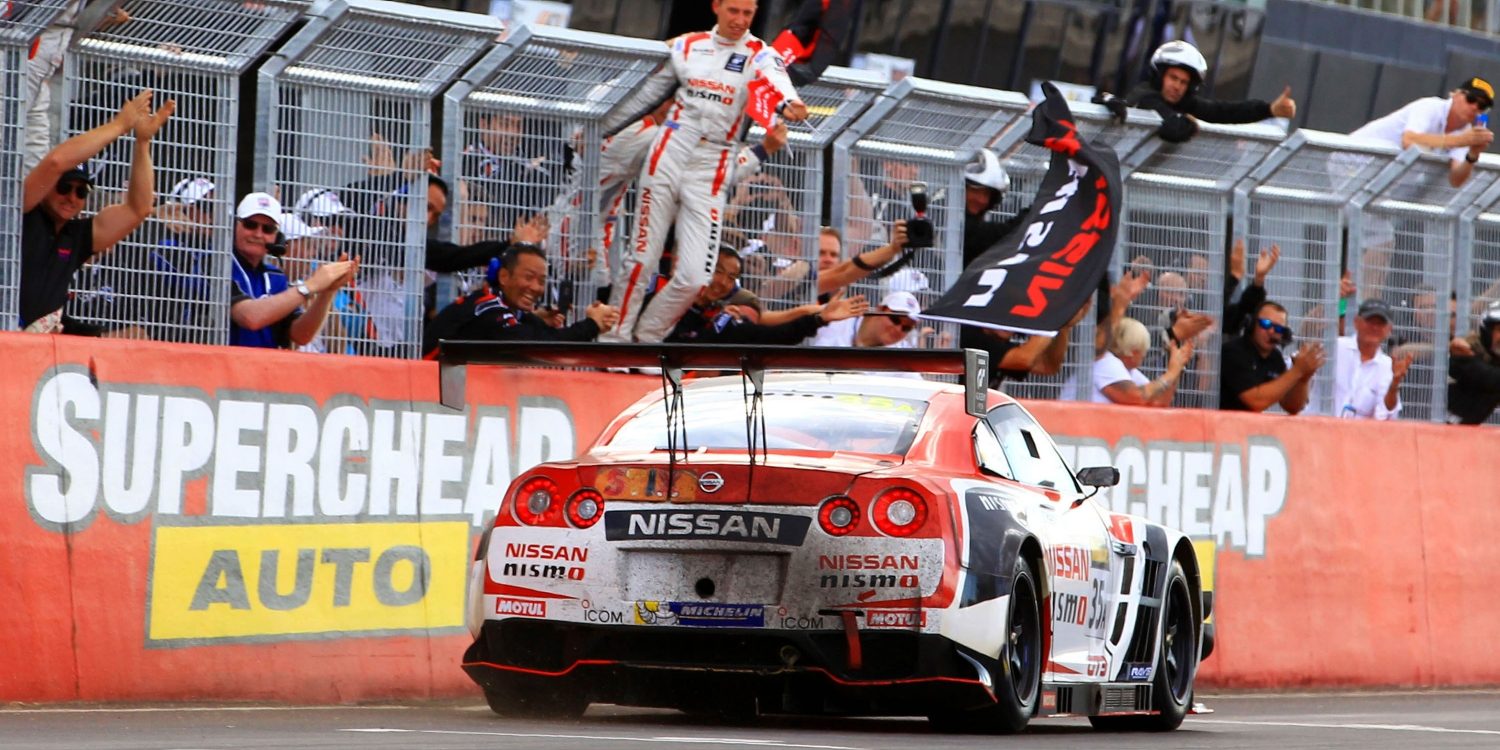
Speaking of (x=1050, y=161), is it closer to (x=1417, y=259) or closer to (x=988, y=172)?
(x=988, y=172)

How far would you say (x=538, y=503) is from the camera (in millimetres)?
9188

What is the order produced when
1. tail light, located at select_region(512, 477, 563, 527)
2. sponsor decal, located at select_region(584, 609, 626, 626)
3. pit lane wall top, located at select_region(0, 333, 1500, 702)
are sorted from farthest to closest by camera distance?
pit lane wall top, located at select_region(0, 333, 1500, 702) → tail light, located at select_region(512, 477, 563, 527) → sponsor decal, located at select_region(584, 609, 626, 626)

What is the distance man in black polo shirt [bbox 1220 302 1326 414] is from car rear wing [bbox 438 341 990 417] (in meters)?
6.86

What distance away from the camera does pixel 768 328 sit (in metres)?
13.2

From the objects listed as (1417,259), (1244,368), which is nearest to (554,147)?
(1244,368)

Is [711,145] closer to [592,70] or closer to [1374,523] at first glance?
[592,70]

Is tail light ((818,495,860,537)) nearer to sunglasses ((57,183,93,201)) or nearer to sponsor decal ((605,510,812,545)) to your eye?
sponsor decal ((605,510,812,545))

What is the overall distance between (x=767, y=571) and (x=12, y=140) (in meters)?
3.57

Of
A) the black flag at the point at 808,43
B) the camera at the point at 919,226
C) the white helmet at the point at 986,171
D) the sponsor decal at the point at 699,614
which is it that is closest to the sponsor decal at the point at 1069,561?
the sponsor decal at the point at 699,614

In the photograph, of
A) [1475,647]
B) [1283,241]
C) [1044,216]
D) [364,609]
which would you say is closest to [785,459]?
[364,609]

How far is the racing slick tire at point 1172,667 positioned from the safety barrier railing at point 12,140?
4.71 metres

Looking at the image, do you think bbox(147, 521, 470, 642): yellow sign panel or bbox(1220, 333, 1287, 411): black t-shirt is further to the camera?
bbox(1220, 333, 1287, 411): black t-shirt

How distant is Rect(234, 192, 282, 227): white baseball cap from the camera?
1110 centimetres

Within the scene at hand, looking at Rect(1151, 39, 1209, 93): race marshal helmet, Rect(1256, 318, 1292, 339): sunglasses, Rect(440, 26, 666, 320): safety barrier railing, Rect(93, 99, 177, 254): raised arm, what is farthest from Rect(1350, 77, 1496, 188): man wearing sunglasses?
Rect(93, 99, 177, 254): raised arm
